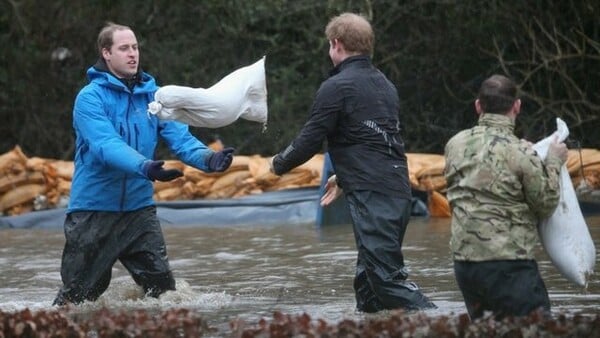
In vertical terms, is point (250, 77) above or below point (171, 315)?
above

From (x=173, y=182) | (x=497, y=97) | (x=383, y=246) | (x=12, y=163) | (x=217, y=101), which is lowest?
(x=173, y=182)

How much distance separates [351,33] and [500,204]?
1.92 metres

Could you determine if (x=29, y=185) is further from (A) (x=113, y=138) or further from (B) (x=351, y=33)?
(B) (x=351, y=33)

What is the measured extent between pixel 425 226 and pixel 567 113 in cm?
453

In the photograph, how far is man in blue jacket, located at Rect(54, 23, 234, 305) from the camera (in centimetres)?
833

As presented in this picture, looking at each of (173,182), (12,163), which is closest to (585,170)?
(173,182)

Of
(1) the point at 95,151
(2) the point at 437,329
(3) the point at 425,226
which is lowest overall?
(3) the point at 425,226

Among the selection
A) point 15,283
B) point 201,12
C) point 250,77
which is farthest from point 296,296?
point 201,12

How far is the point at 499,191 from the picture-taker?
629 centimetres

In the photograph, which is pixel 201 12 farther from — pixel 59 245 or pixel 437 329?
pixel 437 329

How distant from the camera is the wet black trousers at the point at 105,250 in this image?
8.43 m

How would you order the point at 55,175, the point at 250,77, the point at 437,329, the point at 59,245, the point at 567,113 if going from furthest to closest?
the point at 567,113 → the point at 55,175 → the point at 59,245 → the point at 250,77 → the point at 437,329

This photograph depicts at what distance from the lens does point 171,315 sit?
6090 mm

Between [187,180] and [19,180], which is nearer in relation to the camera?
[187,180]
